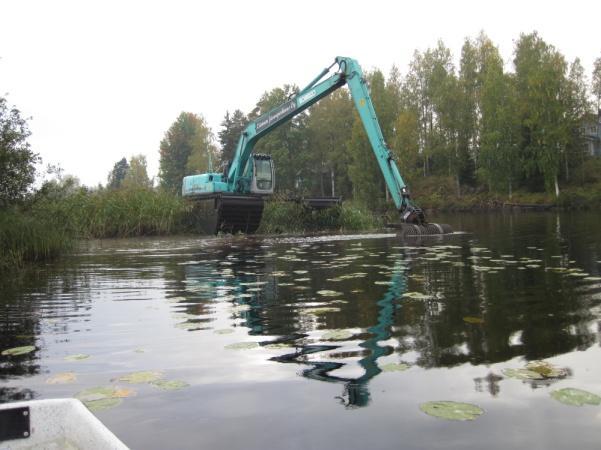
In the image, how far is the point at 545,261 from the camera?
7.96 meters

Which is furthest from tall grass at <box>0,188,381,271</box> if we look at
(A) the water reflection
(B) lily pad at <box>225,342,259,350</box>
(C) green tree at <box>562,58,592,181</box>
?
(C) green tree at <box>562,58,592,181</box>

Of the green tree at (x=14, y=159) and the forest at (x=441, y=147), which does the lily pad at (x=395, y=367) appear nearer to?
the green tree at (x=14, y=159)

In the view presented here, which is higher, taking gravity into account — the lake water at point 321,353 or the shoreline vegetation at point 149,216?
the shoreline vegetation at point 149,216

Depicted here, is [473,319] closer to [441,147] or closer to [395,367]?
[395,367]

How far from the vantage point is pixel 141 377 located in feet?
9.92

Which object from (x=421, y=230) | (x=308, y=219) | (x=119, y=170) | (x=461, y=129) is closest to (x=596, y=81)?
(x=461, y=129)

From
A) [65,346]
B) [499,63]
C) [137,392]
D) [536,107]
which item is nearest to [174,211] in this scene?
[65,346]

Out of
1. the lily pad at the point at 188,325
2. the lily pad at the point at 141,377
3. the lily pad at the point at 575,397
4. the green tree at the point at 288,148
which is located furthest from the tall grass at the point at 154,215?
the green tree at the point at 288,148

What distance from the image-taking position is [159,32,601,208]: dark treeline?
40.5 metres

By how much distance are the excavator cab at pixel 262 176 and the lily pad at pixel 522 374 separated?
1799cm

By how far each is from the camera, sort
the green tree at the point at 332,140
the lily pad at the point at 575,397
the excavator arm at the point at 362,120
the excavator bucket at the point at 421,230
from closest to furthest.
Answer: the lily pad at the point at 575,397 < the excavator bucket at the point at 421,230 < the excavator arm at the point at 362,120 < the green tree at the point at 332,140

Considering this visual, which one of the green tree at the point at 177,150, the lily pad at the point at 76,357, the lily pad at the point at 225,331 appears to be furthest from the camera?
the green tree at the point at 177,150

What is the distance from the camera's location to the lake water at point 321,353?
226 centimetres

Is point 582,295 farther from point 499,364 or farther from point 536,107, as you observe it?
point 536,107
